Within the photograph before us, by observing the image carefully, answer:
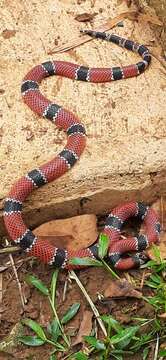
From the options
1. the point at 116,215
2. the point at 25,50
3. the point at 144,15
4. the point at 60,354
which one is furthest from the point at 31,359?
the point at 144,15

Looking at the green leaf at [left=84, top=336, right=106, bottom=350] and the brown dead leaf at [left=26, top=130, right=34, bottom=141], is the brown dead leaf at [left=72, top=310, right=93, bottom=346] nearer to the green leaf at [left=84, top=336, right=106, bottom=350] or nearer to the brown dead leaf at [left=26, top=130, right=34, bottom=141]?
the green leaf at [left=84, top=336, right=106, bottom=350]

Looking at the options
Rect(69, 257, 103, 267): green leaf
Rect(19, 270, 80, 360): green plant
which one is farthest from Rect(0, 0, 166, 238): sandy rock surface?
Rect(19, 270, 80, 360): green plant

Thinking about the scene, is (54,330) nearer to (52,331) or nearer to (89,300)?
(52,331)

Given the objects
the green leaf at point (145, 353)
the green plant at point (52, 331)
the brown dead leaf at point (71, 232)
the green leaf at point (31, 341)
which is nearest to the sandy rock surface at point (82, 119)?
the brown dead leaf at point (71, 232)

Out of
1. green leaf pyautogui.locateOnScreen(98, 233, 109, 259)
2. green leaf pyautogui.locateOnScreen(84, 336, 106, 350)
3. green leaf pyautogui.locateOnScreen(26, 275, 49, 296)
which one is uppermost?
green leaf pyautogui.locateOnScreen(98, 233, 109, 259)

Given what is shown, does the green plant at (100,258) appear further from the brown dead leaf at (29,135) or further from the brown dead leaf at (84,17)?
the brown dead leaf at (84,17)

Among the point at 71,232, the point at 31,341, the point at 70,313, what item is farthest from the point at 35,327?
the point at 71,232
